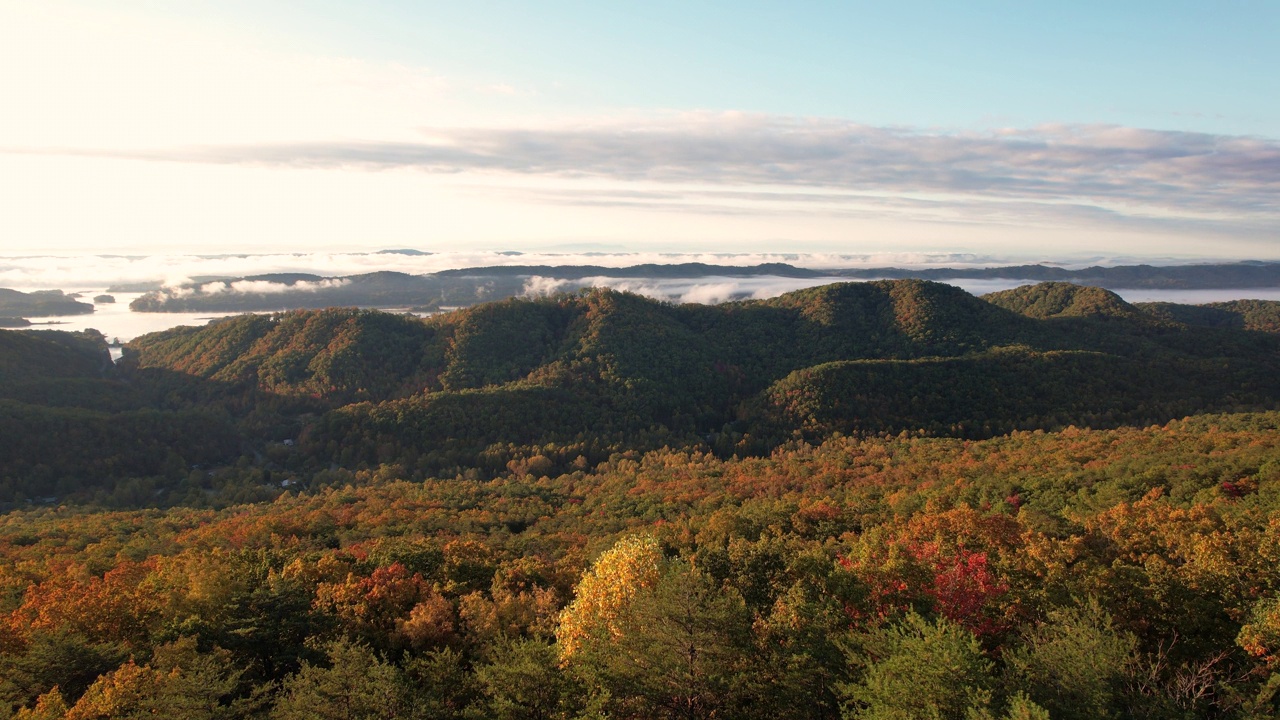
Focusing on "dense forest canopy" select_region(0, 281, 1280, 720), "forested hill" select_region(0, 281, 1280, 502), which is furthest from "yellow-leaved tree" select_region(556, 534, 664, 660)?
"forested hill" select_region(0, 281, 1280, 502)

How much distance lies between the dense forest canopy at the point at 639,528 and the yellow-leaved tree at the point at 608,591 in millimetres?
159

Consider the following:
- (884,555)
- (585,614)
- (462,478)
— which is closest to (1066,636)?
(884,555)

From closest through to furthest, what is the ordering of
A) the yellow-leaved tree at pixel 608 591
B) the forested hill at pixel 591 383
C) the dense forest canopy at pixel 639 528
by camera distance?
the dense forest canopy at pixel 639 528 < the yellow-leaved tree at pixel 608 591 < the forested hill at pixel 591 383

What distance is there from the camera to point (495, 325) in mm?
176375

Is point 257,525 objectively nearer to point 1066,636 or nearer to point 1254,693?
point 1066,636

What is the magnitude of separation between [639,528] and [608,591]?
102ft

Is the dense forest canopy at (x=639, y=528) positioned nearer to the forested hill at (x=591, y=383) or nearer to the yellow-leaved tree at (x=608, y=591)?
the yellow-leaved tree at (x=608, y=591)

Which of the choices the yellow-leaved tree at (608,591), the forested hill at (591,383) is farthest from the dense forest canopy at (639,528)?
the forested hill at (591,383)

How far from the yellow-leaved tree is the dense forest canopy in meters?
0.16

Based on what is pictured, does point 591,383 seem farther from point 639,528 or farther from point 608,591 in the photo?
point 608,591

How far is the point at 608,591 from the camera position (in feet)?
95.3

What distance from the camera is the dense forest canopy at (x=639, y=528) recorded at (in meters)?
22.9

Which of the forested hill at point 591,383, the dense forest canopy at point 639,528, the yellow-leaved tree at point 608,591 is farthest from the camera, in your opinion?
the forested hill at point 591,383

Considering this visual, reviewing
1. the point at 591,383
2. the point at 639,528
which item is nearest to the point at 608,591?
the point at 639,528
